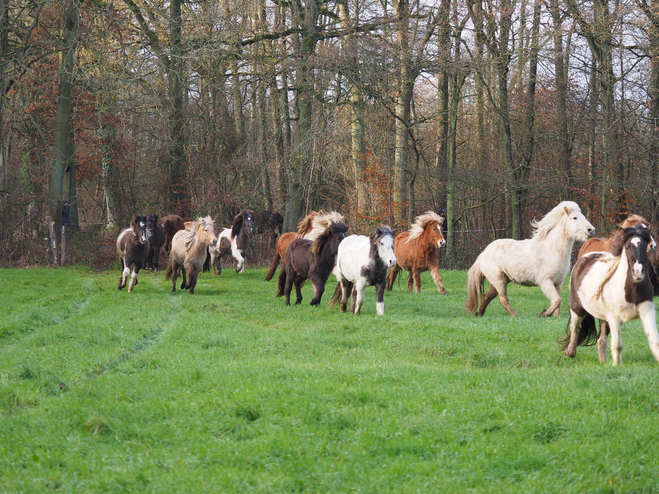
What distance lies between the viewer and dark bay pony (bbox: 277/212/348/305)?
44.1 feet

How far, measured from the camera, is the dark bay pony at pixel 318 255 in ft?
44.1

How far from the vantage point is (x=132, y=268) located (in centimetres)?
1767

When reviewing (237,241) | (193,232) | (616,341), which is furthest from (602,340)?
(237,241)

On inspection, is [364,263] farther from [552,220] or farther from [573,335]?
[573,335]

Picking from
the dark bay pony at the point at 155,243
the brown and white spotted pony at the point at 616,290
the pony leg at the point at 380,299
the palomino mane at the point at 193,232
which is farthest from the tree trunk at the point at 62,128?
the brown and white spotted pony at the point at 616,290

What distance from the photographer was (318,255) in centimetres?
1345

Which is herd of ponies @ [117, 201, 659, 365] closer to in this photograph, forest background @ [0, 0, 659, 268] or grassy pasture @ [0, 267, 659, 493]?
grassy pasture @ [0, 267, 659, 493]

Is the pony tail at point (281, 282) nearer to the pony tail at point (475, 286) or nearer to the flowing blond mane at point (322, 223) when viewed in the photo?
the flowing blond mane at point (322, 223)

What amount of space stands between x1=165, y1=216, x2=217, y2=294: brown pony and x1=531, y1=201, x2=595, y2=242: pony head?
768 centimetres

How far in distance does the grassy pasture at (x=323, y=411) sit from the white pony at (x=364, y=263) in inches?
52.4

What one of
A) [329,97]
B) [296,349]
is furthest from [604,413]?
[329,97]

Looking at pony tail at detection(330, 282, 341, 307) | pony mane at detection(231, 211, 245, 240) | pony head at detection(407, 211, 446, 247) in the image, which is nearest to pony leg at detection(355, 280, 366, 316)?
pony tail at detection(330, 282, 341, 307)

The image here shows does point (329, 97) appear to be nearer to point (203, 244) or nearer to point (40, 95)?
point (203, 244)

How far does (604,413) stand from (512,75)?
98.0ft
